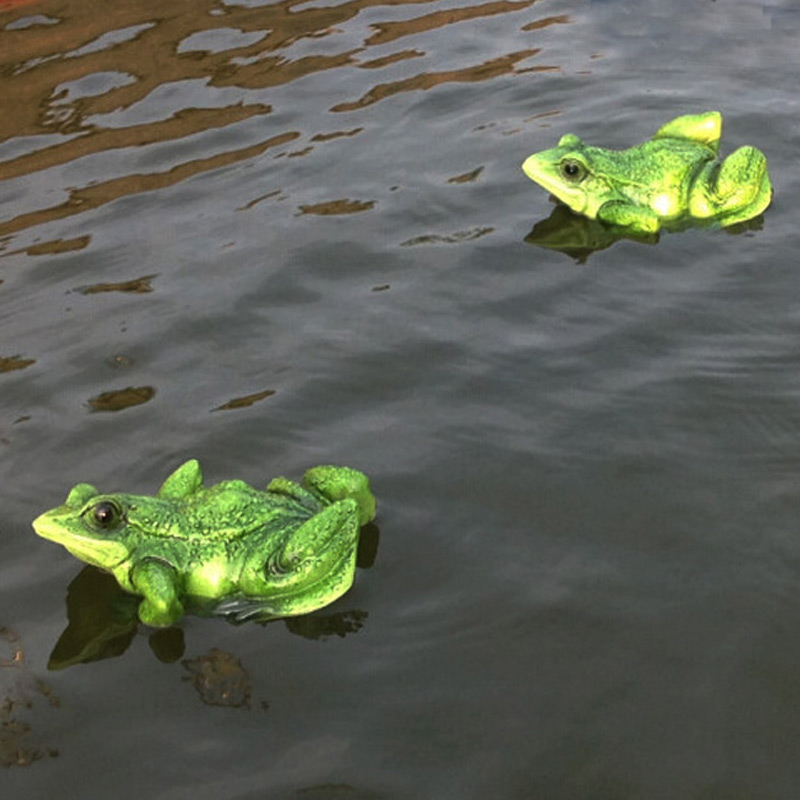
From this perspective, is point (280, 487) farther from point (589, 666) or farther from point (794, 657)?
point (794, 657)

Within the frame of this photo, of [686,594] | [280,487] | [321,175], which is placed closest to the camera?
[686,594]

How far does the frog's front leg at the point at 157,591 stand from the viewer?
17.1ft

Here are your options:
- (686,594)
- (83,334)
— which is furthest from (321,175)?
(686,594)

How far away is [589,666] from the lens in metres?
5.07

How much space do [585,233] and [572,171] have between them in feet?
1.32

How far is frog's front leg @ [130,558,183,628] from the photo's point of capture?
17.1 ft

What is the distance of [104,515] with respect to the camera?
207 inches

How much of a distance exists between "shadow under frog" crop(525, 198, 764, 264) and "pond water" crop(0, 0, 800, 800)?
0.24 feet

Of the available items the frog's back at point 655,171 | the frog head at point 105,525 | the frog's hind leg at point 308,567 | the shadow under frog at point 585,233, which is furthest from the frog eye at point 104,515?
the frog's back at point 655,171

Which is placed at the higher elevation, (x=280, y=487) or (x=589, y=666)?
(x=280, y=487)

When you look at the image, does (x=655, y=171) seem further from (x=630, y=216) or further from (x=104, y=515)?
(x=104, y=515)

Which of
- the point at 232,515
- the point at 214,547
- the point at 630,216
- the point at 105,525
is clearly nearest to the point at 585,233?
the point at 630,216

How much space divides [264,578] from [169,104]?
6338 mm

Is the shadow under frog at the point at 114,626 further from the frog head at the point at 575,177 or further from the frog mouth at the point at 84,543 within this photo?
the frog head at the point at 575,177
